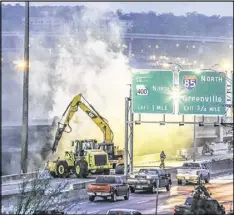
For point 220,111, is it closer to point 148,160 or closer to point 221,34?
point 148,160

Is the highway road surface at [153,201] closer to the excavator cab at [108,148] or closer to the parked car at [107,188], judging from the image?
the parked car at [107,188]

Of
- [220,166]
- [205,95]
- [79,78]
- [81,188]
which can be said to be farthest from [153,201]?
[79,78]

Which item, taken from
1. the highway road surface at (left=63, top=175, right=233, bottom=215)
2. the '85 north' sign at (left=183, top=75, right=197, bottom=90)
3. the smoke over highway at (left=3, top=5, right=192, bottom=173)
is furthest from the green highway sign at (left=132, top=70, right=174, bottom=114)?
the smoke over highway at (left=3, top=5, right=192, bottom=173)

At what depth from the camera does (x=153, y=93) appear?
29.6 m

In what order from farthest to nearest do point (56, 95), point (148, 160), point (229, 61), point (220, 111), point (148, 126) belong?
1. point (229, 61)
2. point (56, 95)
3. point (148, 126)
4. point (148, 160)
5. point (220, 111)

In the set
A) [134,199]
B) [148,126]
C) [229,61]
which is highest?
[229,61]

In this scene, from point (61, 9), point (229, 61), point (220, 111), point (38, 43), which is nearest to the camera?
point (220, 111)

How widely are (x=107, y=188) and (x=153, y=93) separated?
4.60 meters

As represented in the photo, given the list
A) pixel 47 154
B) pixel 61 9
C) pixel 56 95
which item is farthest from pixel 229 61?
pixel 47 154

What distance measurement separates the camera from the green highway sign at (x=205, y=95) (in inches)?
1125

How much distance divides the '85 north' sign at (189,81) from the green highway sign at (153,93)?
612 mm

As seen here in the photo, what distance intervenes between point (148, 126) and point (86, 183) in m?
30.8

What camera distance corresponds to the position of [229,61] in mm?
81812

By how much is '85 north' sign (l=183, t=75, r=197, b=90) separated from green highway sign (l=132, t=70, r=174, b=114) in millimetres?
612
